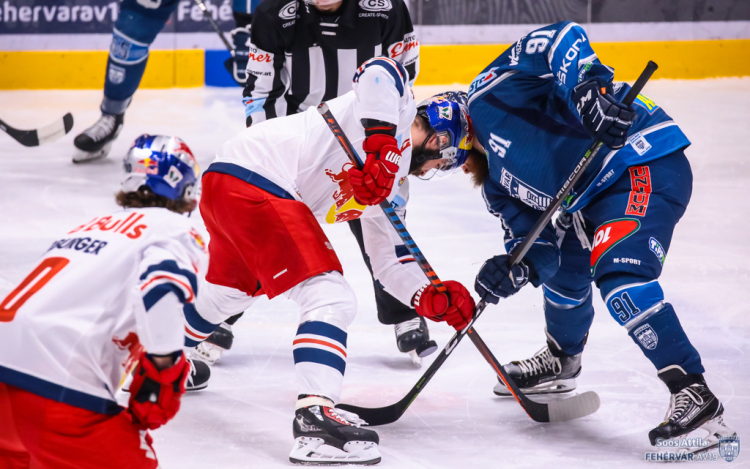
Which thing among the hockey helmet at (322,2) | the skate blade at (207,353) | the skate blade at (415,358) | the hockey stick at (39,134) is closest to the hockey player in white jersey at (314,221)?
the skate blade at (207,353)

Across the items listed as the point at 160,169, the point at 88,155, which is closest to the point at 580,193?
the point at 160,169

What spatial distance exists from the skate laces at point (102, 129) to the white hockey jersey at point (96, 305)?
12.1ft

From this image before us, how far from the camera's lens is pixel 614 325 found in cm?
301

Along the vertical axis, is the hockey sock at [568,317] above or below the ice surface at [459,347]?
above

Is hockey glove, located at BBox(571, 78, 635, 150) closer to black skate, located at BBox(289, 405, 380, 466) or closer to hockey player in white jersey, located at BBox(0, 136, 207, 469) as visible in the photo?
black skate, located at BBox(289, 405, 380, 466)

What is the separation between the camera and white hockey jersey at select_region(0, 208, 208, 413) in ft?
4.38

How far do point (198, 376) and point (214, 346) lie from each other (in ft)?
0.80

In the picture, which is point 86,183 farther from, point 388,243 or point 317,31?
point 388,243

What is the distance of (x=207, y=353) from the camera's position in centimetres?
265

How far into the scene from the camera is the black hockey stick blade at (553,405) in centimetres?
227

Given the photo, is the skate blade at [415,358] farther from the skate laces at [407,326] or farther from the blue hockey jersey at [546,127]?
the blue hockey jersey at [546,127]

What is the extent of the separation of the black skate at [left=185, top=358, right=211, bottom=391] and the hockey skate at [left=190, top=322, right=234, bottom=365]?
0.59 ft

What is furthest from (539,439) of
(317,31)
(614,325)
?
(317,31)

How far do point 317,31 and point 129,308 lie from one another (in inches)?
70.3
